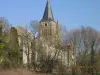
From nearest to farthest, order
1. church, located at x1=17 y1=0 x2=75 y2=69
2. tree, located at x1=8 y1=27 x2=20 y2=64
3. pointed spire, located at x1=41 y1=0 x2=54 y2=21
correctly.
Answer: tree, located at x1=8 y1=27 x2=20 y2=64 < church, located at x1=17 y1=0 x2=75 y2=69 < pointed spire, located at x1=41 y1=0 x2=54 y2=21

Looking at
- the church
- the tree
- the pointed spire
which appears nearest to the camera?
the tree

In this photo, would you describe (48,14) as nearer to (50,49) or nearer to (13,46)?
(50,49)

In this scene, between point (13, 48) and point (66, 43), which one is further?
point (66, 43)

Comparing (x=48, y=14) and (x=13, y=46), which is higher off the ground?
(x=48, y=14)

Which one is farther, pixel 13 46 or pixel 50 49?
pixel 50 49

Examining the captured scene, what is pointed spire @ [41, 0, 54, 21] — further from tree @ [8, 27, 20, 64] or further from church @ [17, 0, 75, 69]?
tree @ [8, 27, 20, 64]

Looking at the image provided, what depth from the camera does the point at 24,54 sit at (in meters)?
53.6

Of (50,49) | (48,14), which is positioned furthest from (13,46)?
(48,14)

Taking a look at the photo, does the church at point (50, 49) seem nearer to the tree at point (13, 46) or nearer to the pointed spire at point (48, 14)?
the tree at point (13, 46)

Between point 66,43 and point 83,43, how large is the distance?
4.14 m

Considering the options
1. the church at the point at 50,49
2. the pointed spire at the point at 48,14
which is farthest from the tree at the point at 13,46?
the pointed spire at the point at 48,14

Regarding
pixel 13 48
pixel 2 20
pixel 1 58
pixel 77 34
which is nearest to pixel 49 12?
pixel 77 34

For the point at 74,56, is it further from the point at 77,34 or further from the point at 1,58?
the point at 1,58

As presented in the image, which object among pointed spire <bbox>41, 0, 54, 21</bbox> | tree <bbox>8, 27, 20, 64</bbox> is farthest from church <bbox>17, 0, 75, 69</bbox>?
pointed spire <bbox>41, 0, 54, 21</bbox>
